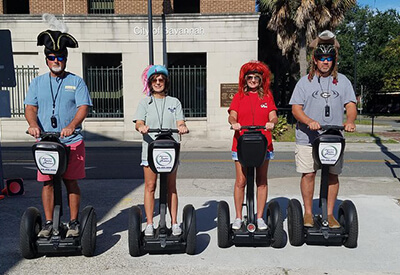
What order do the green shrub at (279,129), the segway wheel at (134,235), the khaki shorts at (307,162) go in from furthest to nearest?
the green shrub at (279,129) → the khaki shorts at (307,162) → the segway wheel at (134,235)

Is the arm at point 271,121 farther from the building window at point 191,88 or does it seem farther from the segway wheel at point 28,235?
the building window at point 191,88

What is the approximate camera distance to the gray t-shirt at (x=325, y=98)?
383cm

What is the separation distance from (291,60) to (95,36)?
13.2 meters

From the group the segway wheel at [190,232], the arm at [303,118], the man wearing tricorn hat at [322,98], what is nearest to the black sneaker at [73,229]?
the segway wheel at [190,232]

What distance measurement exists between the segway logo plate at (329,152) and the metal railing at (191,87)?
1265 cm

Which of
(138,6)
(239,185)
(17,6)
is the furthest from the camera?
(17,6)

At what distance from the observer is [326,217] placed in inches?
150

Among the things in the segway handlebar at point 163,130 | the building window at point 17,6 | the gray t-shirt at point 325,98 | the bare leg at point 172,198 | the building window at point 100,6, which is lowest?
the bare leg at point 172,198

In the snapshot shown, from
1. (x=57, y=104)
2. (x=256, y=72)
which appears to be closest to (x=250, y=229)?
(x=256, y=72)

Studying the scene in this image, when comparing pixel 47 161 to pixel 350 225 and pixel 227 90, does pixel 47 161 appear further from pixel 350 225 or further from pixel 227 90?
pixel 227 90

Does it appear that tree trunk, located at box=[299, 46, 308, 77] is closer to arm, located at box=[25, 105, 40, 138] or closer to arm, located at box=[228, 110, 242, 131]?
arm, located at box=[228, 110, 242, 131]

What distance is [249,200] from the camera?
3770 mm

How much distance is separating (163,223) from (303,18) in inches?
574

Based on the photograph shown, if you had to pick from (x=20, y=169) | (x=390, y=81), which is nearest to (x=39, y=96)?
(x=20, y=169)
